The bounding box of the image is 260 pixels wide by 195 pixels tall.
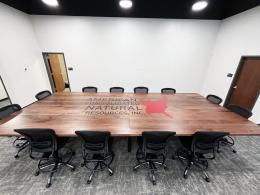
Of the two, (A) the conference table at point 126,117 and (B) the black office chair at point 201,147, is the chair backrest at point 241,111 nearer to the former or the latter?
(A) the conference table at point 126,117

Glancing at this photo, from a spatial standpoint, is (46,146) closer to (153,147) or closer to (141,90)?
(153,147)

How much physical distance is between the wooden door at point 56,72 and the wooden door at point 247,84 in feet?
23.9

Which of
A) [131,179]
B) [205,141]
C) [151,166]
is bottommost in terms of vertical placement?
[131,179]

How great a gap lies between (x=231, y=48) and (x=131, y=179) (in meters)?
5.19

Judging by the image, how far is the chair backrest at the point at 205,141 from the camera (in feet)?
5.62

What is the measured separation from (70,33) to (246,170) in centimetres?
635

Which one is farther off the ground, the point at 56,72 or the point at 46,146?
the point at 56,72

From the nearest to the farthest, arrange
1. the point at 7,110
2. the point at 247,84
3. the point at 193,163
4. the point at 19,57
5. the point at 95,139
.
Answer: the point at 95,139 < the point at 193,163 < the point at 7,110 < the point at 247,84 < the point at 19,57

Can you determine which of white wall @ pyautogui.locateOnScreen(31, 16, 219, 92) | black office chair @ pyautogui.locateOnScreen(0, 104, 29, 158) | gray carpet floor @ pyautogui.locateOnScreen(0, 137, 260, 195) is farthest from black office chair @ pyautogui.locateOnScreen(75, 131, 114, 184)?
white wall @ pyautogui.locateOnScreen(31, 16, 219, 92)

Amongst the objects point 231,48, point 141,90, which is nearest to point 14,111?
point 141,90

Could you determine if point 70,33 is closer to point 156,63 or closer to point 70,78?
point 70,78

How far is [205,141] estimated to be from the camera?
1.84 metres

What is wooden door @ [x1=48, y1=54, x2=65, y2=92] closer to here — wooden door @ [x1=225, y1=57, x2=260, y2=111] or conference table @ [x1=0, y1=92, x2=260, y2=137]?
conference table @ [x1=0, y1=92, x2=260, y2=137]

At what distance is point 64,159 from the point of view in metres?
2.35
